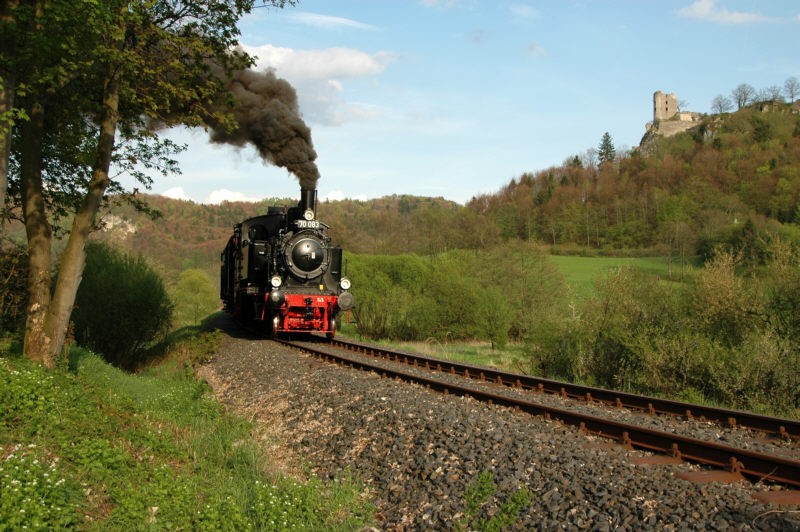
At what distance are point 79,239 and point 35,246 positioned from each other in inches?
27.1

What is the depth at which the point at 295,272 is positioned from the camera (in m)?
17.3

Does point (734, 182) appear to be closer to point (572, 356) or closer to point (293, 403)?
point (572, 356)

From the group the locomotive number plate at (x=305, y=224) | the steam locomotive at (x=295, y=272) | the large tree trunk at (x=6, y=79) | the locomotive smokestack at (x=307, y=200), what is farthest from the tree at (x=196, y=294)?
the large tree trunk at (x=6, y=79)

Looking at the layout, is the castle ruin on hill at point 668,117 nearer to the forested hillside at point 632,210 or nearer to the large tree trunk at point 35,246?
the forested hillside at point 632,210

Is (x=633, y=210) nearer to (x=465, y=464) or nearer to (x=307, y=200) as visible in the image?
(x=307, y=200)

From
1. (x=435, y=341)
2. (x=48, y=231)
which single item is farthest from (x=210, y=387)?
(x=435, y=341)

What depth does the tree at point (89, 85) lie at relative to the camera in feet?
27.2

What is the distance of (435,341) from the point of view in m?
26.4

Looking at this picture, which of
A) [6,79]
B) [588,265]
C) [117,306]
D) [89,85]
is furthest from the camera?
[588,265]

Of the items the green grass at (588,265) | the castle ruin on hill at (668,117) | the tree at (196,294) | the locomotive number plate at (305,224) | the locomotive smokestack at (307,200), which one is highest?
the castle ruin on hill at (668,117)

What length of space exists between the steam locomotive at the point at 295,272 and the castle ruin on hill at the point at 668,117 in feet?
459

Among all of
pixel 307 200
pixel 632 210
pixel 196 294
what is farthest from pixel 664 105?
pixel 307 200

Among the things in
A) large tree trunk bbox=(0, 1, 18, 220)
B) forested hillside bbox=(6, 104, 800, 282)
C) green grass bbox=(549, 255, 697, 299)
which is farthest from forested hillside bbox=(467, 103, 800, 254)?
large tree trunk bbox=(0, 1, 18, 220)

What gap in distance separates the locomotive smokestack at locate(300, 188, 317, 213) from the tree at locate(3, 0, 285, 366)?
6261 mm
